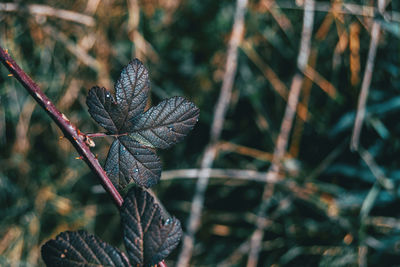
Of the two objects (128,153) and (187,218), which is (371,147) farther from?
(128,153)

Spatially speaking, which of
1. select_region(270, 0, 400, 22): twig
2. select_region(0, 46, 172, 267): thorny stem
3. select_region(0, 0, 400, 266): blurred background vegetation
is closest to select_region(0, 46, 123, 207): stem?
select_region(0, 46, 172, 267): thorny stem

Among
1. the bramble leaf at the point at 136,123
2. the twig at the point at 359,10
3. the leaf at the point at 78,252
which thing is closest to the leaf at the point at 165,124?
the bramble leaf at the point at 136,123

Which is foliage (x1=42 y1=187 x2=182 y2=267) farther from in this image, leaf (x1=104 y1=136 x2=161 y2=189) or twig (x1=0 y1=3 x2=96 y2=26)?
twig (x1=0 y1=3 x2=96 y2=26)

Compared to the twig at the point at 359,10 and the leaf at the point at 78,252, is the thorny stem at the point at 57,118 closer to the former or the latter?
the leaf at the point at 78,252

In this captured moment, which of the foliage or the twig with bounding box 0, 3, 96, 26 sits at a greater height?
the twig with bounding box 0, 3, 96, 26

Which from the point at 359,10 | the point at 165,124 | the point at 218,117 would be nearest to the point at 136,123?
the point at 165,124
